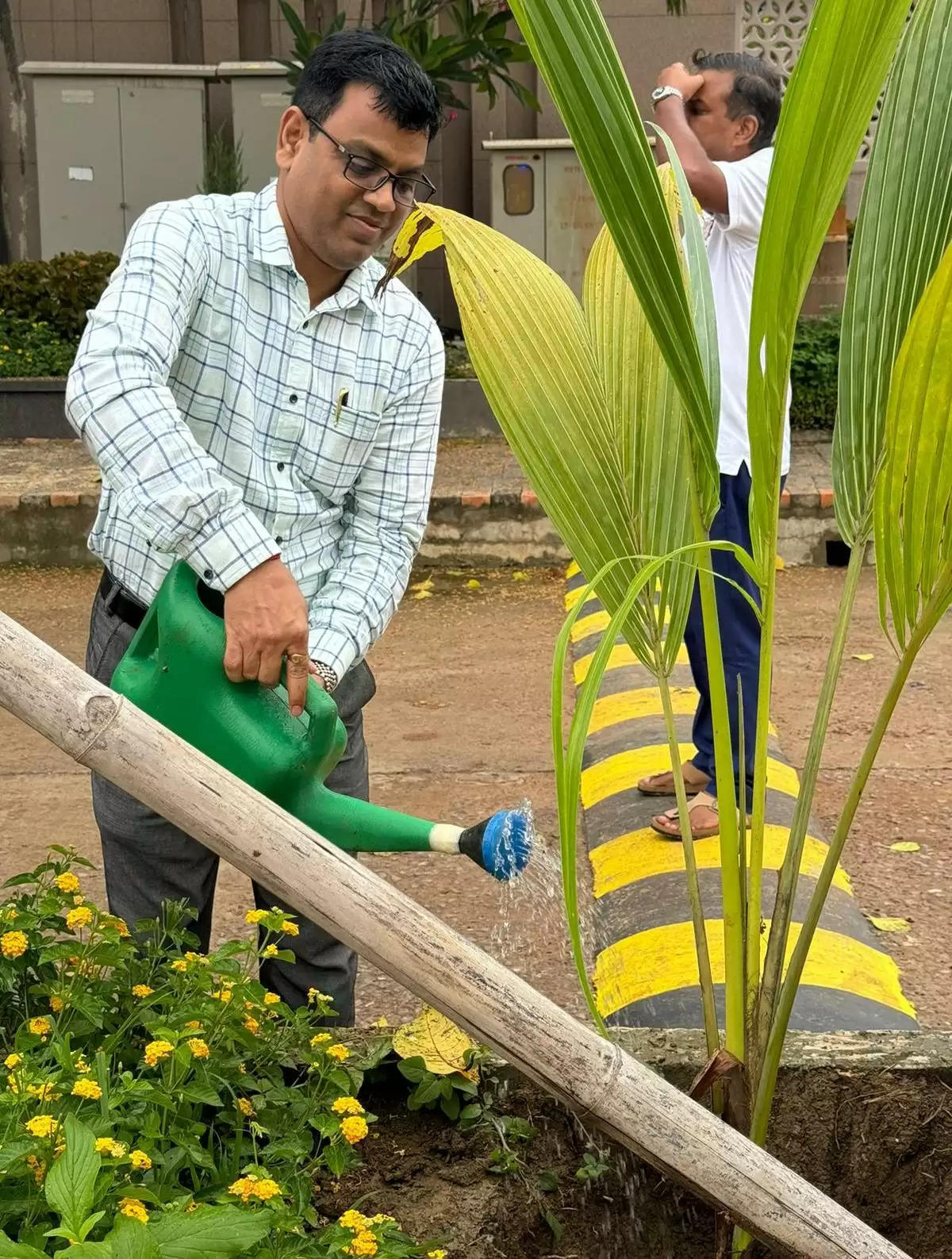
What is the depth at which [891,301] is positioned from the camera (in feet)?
5.50

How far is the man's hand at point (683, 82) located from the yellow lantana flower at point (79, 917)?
9.58 ft

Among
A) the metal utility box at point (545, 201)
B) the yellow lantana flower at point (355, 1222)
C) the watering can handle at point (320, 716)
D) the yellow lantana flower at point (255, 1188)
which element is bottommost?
the yellow lantana flower at point (355, 1222)

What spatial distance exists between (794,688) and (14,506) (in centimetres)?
378

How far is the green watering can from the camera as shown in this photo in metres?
1.72

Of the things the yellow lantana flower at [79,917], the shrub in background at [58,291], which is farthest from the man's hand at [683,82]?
the shrub in background at [58,291]

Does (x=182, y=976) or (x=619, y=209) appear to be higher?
(x=619, y=209)

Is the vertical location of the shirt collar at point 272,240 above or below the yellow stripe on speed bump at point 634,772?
above

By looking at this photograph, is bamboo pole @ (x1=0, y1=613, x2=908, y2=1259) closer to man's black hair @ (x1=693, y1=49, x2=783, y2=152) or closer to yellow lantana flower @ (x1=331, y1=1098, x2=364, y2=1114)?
yellow lantana flower @ (x1=331, y1=1098, x2=364, y2=1114)

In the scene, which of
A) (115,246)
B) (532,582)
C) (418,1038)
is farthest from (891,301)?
(115,246)

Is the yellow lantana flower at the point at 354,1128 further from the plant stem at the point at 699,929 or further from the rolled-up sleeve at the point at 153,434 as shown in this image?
the rolled-up sleeve at the point at 153,434

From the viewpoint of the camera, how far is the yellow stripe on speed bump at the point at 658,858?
12.5 ft

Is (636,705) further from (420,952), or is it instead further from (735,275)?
(420,952)

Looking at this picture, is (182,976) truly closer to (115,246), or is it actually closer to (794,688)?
(794,688)

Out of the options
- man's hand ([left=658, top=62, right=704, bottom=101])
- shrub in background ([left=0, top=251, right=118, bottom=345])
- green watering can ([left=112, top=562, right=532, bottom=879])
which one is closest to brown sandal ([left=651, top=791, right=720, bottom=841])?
man's hand ([left=658, top=62, right=704, bottom=101])
